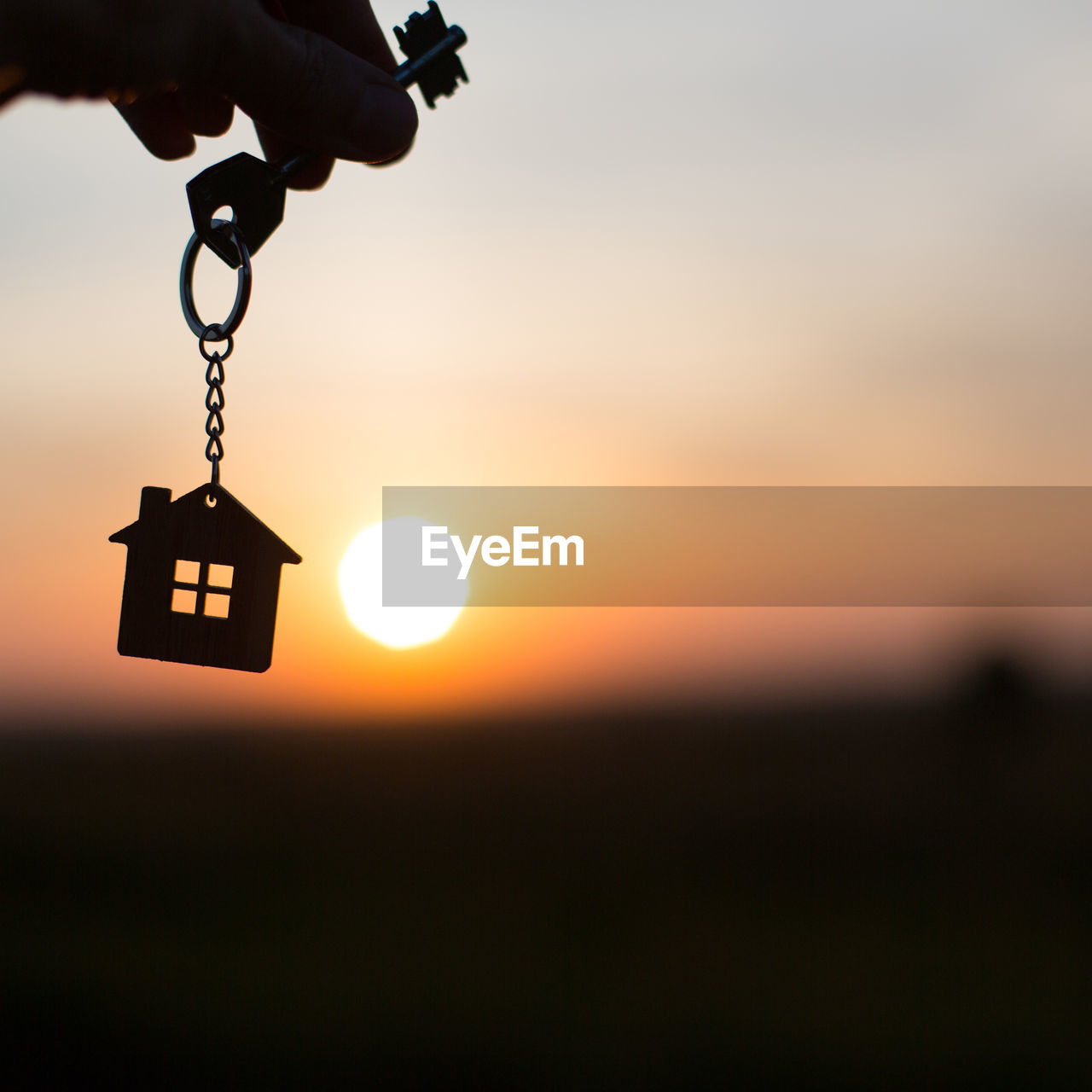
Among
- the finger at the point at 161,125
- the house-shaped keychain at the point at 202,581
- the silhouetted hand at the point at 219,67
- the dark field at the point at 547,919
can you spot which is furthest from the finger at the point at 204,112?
the dark field at the point at 547,919

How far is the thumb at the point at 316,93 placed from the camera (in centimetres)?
204

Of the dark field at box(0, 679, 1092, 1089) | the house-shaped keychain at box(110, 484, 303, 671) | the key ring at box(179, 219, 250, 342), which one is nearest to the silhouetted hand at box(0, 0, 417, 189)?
the key ring at box(179, 219, 250, 342)

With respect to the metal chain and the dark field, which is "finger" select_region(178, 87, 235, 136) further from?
the dark field

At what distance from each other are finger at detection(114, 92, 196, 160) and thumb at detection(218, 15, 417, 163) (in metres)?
0.61

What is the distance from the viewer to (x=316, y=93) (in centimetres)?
212

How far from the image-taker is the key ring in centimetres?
207

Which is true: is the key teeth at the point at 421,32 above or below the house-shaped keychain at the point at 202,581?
above

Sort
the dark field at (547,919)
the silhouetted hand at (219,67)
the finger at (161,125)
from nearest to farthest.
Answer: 1. the silhouetted hand at (219,67)
2. the finger at (161,125)
3. the dark field at (547,919)

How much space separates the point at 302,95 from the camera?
2.12 meters

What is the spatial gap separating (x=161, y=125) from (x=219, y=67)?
0.65m

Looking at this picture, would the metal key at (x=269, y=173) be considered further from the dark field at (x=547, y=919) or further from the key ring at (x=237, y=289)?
the dark field at (x=547, y=919)

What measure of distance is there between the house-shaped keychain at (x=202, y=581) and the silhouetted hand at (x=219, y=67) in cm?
92

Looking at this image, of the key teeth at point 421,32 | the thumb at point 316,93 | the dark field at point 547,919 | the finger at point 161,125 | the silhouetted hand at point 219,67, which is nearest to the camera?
the silhouetted hand at point 219,67

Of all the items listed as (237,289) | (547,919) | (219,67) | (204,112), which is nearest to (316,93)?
(219,67)
